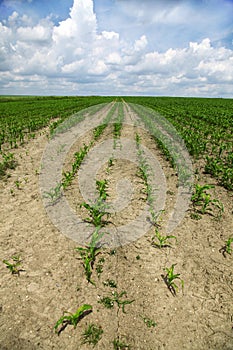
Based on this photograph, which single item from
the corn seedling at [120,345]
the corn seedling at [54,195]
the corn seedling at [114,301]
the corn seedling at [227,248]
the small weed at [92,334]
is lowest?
the corn seedling at [120,345]

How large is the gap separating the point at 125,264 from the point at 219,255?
Result: 1.73 meters

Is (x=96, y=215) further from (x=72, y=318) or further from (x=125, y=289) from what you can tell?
(x=72, y=318)

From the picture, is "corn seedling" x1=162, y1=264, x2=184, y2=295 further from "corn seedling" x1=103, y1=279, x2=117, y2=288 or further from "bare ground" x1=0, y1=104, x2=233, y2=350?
"corn seedling" x1=103, y1=279, x2=117, y2=288

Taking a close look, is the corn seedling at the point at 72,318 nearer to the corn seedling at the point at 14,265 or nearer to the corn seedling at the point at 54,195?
the corn seedling at the point at 14,265

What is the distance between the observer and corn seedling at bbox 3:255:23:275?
3.63 m

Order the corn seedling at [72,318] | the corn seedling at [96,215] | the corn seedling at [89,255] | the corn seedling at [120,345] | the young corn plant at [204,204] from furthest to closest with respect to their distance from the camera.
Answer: the young corn plant at [204,204] < the corn seedling at [96,215] < the corn seedling at [89,255] < the corn seedling at [72,318] < the corn seedling at [120,345]

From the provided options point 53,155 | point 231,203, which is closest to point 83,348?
point 231,203

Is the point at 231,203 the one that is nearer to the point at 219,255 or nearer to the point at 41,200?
the point at 219,255

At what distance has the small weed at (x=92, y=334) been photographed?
2.70 meters

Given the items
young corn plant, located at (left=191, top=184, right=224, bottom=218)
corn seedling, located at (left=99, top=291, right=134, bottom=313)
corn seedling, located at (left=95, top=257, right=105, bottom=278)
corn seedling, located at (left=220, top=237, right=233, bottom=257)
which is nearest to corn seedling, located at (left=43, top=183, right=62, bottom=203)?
corn seedling, located at (left=95, top=257, right=105, bottom=278)

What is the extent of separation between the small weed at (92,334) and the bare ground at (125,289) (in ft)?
0.17

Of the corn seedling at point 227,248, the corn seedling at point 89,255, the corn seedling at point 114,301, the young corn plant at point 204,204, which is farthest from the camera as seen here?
the young corn plant at point 204,204

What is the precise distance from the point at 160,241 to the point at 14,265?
256cm

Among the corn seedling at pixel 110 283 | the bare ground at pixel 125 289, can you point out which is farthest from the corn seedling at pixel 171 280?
the corn seedling at pixel 110 283
